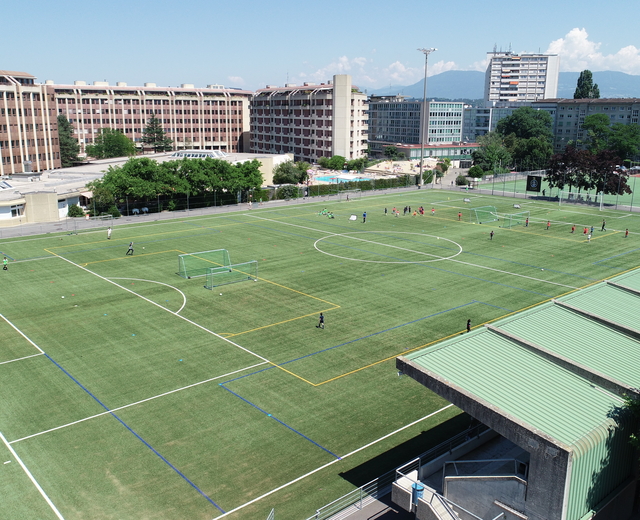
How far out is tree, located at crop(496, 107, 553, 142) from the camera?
159250mm

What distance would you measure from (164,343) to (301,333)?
341 inches

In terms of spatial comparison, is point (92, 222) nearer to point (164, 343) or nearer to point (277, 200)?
point (277, 200)

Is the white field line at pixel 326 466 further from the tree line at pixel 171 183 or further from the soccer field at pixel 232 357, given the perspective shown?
the tree line at pixel 171 183

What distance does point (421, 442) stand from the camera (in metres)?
25.6

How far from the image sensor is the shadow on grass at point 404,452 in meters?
23.3

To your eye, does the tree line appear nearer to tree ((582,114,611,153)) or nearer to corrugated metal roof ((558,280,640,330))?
corrugated metal roof ((558,280,640,330))

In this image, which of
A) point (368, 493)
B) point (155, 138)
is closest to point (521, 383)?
point (368, 493)

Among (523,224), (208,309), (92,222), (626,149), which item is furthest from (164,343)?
(626,149)

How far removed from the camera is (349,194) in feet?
333

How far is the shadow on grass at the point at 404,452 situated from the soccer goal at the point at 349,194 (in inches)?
2805

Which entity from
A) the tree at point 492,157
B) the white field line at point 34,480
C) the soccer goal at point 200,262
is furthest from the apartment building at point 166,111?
the white field line at point 34,480

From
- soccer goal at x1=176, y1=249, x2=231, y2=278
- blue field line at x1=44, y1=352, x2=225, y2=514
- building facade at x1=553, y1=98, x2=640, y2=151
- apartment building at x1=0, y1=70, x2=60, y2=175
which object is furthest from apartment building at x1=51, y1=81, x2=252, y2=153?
blue field line at x1=44, y1=352, x2=225, y2=514

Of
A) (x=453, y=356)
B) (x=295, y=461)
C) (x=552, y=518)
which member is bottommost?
(x=295, y=461)

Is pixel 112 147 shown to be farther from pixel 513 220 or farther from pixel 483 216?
pixel 513 220
